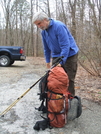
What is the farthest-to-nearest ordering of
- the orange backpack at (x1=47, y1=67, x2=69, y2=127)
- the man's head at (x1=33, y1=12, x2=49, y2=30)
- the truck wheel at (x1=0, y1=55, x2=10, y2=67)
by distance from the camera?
1. the truck wheel at (x1=0, y1=55, x2=10, y2=67)
2. the man's head at (x1=33, y1=12, x2=49, y2=30)
3. the orange backpack at (x1=47, y1=67, x2=69, y2=127)

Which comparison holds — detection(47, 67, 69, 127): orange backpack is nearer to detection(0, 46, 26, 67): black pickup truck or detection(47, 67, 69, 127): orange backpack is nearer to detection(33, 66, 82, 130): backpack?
A: detection(33, 66, 82, 130): backpack

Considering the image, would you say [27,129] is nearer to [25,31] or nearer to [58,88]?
[58,88]

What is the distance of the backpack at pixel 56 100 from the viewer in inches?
94.9

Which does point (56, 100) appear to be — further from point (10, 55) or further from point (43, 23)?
point (10, 55)

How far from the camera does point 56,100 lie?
2412mm

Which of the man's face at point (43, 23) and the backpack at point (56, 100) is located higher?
the man's face at point (43, 23)

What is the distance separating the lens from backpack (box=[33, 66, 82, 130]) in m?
2.41

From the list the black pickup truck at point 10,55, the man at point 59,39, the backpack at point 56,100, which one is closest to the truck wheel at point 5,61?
the black pickup truck at point 10,55

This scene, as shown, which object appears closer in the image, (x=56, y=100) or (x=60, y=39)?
(x=56, y=100)

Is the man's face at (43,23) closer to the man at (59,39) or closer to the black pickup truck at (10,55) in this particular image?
the man at (59,39)

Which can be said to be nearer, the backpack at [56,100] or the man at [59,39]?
the backpack at [56,100]

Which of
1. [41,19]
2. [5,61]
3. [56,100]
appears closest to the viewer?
[56,100]

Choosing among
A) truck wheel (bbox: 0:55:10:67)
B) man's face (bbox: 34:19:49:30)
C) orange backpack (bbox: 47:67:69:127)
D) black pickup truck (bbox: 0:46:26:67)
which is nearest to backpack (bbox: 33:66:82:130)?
orange backpack (bbox: 47:67:69:127)

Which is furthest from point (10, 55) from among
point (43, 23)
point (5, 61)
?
point (43, 23)
